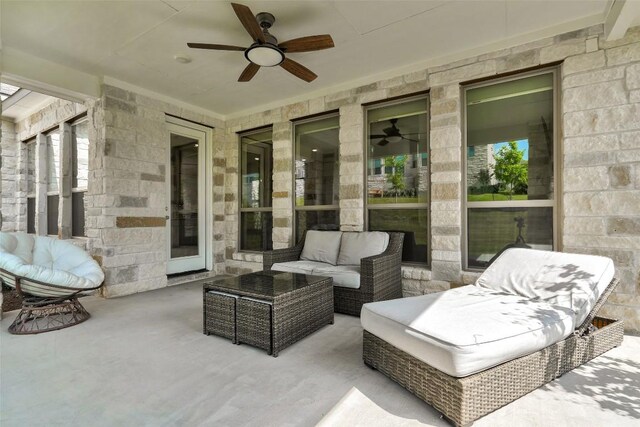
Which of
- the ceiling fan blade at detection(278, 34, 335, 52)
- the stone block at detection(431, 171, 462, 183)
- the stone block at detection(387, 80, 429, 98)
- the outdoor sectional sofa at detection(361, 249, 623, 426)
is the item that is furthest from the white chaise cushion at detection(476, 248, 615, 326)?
the ceiling fan blade at detection(278, 34, 335, 52)

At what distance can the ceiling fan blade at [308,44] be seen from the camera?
111 inches

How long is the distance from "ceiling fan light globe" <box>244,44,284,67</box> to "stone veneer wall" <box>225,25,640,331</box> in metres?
1.48

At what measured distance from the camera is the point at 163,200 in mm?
4691

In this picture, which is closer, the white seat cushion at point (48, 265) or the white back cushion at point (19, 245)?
the white seat cushion at point (48, 265)

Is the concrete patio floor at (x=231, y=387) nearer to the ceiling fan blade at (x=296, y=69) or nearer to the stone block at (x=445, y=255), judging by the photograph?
the stone block at (x=445, y=255)

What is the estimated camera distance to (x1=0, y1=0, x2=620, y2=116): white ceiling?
9.26 feet

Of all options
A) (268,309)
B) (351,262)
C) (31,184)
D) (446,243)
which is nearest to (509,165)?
(446,243)

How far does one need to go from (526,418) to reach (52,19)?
465 cm

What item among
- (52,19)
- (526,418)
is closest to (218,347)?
(526,418)

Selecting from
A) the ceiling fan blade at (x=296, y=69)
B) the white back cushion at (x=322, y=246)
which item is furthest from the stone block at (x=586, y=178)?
the ceiling fan blade at (x=296, y=69)

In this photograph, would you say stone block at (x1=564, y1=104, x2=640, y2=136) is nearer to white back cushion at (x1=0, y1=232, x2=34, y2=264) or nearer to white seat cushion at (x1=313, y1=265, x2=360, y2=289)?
white seat cushion at (x1=313, y1=265, x2=360, y2=289)

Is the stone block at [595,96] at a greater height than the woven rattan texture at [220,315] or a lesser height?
greater

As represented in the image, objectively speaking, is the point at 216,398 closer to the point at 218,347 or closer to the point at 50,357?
the point at 218,347

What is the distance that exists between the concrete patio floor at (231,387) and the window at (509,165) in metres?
1.23
